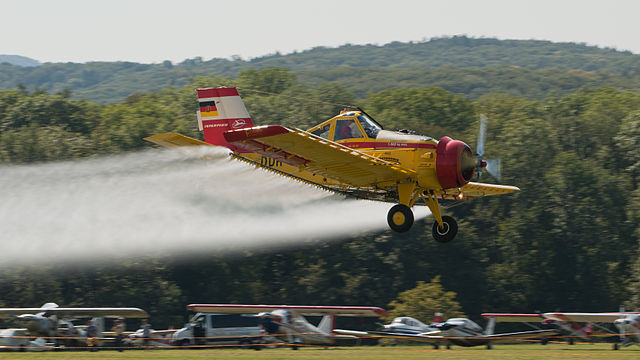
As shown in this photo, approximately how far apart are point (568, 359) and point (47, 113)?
53.5m

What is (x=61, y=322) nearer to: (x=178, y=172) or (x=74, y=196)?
(x=74, y=196)

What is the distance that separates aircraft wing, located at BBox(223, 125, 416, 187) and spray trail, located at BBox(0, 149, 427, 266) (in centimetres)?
508

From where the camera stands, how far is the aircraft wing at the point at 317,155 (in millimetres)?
18344

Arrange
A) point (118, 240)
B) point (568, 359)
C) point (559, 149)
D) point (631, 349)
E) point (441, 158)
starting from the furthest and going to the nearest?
point (559, 149) → point (118, 240) → point (631, 349) → point (568, 359) → point (441, 158)

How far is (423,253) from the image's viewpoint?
61.0 metres

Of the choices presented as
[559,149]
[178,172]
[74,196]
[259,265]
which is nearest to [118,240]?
[74,196]

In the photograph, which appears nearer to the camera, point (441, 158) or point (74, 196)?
point (441, 158)

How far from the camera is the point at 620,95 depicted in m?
90.8

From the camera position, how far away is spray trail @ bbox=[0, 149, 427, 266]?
26350mm

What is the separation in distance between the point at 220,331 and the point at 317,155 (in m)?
15.6

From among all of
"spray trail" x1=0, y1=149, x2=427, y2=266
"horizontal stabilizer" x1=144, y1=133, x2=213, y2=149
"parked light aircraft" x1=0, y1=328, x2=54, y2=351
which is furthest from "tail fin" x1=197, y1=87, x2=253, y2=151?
"parked light aircraft" x1=0, y1=328, x2=54, y2=351

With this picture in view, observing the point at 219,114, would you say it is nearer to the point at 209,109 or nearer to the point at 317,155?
the point at 209,109

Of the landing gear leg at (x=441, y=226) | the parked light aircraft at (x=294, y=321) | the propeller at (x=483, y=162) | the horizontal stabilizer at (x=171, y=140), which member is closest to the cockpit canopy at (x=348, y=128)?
the landing gear leg at (x=441, y=226)

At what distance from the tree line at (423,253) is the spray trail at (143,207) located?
19.8m
